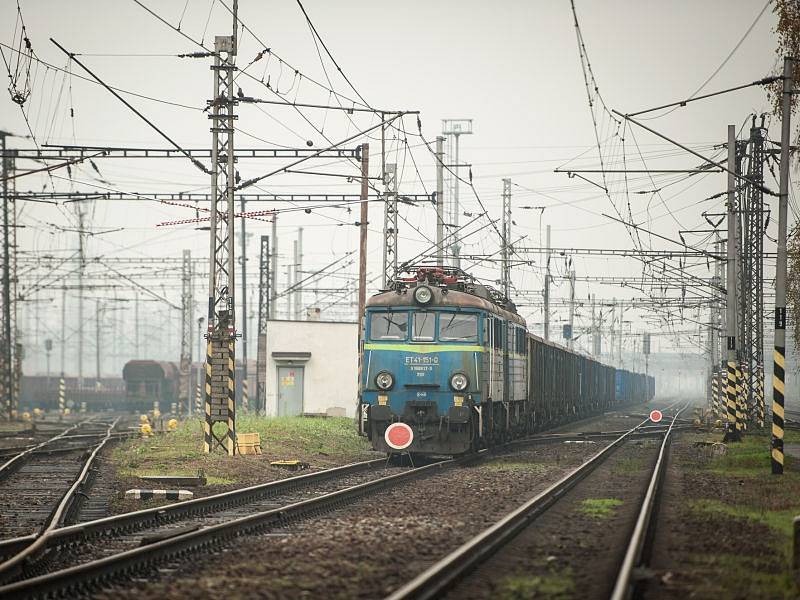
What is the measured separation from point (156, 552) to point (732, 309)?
81.7ft

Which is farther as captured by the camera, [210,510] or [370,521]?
[210,510]

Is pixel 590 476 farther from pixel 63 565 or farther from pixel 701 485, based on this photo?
pixel 63 565

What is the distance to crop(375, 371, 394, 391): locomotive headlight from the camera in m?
23.3

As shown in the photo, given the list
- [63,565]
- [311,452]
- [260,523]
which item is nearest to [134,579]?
[63,565]

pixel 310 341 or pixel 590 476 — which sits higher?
pixel 310 341

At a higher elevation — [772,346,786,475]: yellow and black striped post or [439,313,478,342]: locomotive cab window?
[439,313,478,342]: locomotive cab window

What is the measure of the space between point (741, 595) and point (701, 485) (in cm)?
1071

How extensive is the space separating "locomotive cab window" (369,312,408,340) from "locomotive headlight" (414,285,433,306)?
1.46ft

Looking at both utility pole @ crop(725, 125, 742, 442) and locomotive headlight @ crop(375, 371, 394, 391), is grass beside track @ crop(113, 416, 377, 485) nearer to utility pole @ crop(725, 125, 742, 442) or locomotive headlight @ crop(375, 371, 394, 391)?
locomotive headlight @ crop(375, 371, 394, 391)

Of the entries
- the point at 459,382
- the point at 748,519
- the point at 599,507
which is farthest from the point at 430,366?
the point at 748,519

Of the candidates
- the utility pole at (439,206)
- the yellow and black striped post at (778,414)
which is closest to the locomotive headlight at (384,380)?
the yellow and black striped post at (778,414)

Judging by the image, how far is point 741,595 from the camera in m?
9.36

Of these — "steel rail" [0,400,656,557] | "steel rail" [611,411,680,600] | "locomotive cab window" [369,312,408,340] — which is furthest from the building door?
A: "steel rail" [611,411,680,600]

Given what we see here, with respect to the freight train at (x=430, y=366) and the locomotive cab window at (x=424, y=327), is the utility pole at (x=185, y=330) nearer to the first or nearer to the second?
the freight train at (x=430, y=366)
